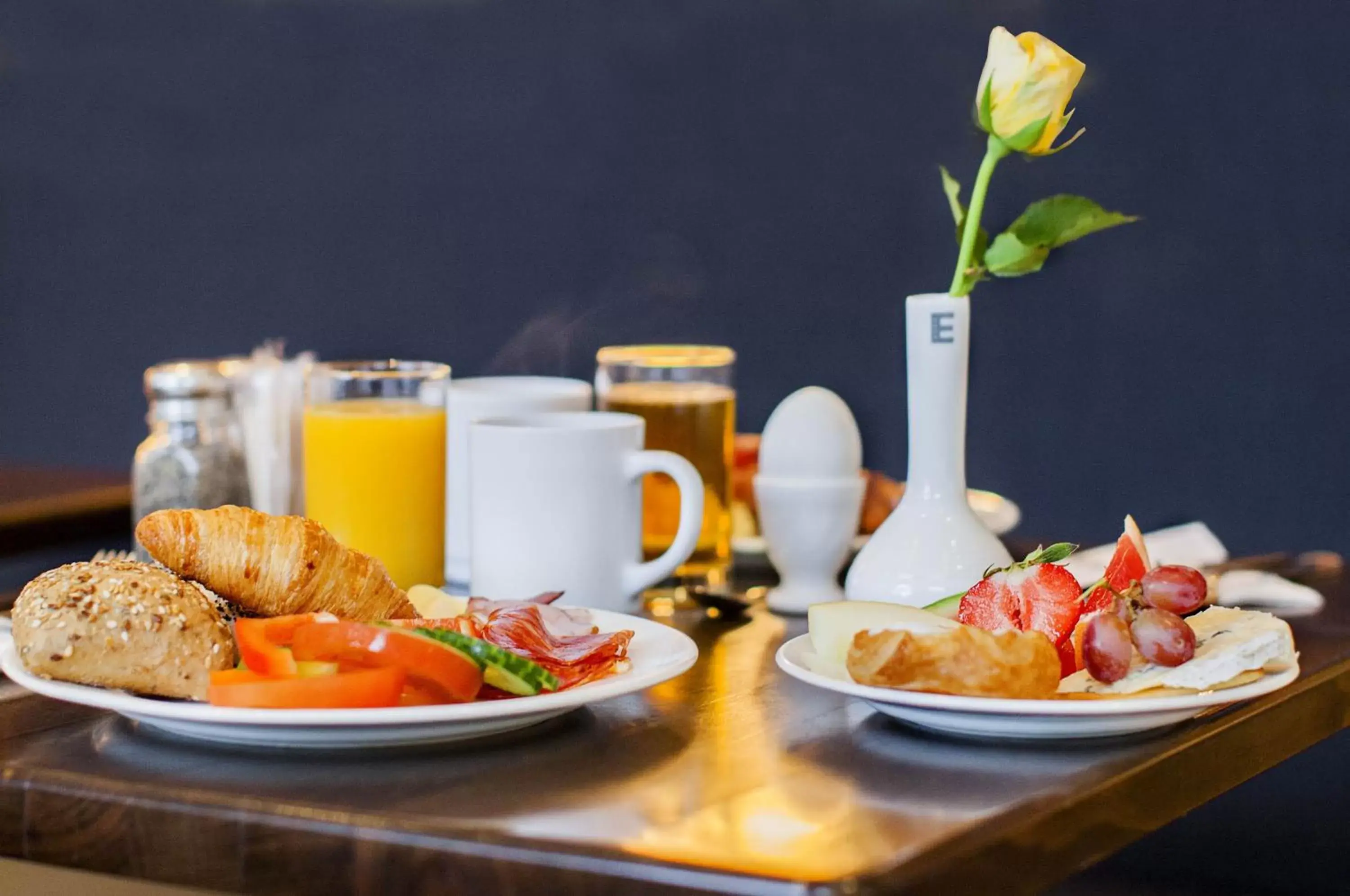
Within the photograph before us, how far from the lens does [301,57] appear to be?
127 inches

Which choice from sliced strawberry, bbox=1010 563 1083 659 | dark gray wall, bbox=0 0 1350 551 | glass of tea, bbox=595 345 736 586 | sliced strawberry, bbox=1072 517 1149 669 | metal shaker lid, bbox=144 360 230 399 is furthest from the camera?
dark gray wall, bbox=0 0 1350 551

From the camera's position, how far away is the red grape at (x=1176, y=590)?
857 mm

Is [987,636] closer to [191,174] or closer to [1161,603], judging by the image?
[1161,603]

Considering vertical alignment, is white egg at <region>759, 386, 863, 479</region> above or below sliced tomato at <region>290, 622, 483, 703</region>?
above

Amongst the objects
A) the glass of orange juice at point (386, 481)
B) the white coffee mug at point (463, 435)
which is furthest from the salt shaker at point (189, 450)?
the white coffee mug at point (463, 435)

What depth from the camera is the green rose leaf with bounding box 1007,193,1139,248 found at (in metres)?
1.05

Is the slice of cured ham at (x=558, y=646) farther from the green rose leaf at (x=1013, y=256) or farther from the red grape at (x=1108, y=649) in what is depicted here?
the green rose leaf at (x=1013, y=256)

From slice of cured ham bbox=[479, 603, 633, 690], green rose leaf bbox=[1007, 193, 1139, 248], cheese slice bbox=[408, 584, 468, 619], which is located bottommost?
cheese slice bbox=[408, 584, 468, 619]

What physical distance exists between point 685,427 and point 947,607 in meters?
0.44

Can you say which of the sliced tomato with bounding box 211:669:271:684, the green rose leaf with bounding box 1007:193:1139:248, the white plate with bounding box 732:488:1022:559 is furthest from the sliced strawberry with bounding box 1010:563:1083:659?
the white plate with bounding box 732:488:1022:559

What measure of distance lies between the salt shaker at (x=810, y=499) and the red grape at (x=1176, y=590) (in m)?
0.37

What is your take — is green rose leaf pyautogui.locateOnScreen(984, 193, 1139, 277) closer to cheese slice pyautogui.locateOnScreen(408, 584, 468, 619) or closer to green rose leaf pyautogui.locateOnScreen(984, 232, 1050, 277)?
green rose leaf pyautogui.locateOnScreen(984, 232, 1050, 277)

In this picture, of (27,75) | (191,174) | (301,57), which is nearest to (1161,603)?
(301,57)

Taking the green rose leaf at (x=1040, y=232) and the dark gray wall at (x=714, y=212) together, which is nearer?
the green rose leaf at (x=1040, y=232)
